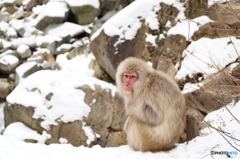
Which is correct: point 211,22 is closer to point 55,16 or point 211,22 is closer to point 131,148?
point 131,148

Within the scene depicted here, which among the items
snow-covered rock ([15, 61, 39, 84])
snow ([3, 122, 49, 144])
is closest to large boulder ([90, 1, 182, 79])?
snow ([3, 122, 49, 144])

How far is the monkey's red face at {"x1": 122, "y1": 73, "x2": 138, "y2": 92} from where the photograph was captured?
3.25 meters

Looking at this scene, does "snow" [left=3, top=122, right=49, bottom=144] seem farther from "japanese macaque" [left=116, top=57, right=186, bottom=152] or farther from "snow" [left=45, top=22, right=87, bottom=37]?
"snow" [left=45, top=22, right=87, bottom=37]

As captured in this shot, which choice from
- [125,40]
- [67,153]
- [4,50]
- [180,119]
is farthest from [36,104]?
[4,50]

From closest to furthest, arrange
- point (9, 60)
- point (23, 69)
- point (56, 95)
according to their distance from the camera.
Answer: point (56, 95) < point (23, 69) < point (9, 60)

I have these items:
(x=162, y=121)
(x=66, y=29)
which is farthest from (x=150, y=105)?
(x=66, y=29)

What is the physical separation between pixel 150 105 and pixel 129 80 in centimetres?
38

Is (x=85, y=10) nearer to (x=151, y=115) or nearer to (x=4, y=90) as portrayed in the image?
(x=4, y=90)

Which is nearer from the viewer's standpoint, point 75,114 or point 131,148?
point 131,148

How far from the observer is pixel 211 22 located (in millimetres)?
5773

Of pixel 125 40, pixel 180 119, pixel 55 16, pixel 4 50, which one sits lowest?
pixel 4 50

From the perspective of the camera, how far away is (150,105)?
3.20m

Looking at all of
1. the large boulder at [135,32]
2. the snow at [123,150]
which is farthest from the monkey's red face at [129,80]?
the large boulder at [135,32]

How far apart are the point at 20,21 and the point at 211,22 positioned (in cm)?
1081
